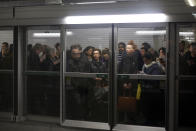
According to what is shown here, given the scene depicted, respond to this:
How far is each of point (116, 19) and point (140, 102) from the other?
5.43ft

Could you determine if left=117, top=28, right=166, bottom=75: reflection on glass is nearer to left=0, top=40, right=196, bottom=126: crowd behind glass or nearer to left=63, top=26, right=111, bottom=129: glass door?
left=0, top=40, right=196, bottom=126: crowd behind glass

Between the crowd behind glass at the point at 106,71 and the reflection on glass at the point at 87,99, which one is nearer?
the crowd behind glass at the point at 106,71

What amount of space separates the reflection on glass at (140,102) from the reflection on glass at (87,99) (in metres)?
0.34

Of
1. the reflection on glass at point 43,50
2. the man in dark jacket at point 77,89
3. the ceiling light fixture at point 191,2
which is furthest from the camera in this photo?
the reflection on glass at point 43,50

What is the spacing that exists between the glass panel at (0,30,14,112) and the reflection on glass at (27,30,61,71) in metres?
0.47

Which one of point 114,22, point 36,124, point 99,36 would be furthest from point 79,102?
point 114,22

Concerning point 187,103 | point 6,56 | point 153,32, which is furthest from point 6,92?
point 187,103

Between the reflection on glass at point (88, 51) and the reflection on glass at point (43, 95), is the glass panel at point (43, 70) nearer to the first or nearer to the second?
the reflection on glass at point (43, 95)

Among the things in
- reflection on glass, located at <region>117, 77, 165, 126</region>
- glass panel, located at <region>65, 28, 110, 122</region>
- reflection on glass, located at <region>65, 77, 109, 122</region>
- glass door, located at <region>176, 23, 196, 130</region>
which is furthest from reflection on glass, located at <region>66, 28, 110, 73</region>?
glass door, located at <region>176, 23, 196, 130</region>

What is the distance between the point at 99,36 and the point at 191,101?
6.98ft

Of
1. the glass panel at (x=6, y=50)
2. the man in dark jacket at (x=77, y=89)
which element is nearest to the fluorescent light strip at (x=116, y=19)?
the man in dark jacket at (x=77, y=89)

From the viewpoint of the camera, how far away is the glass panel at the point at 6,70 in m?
5.63

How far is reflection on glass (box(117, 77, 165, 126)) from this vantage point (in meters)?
4.78

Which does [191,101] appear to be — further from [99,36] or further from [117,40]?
[99,36]
